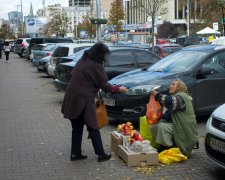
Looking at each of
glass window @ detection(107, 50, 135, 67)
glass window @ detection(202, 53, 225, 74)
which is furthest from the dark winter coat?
glass window @ detection(107, 50, 135, 67)

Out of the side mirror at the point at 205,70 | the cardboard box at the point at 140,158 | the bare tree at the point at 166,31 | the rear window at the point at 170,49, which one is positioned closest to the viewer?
the cardboard box at the point at 140,158

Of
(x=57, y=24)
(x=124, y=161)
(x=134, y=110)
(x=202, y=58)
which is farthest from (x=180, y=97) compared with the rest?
(x=57, y=24)

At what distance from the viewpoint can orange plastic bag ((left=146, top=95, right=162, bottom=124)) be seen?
6.77m

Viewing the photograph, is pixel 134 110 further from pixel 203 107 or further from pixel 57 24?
pixel 57 24

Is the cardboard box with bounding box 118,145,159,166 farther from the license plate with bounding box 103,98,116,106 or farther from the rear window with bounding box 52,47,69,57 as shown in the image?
the rear window with bounding box 52,47,69,57

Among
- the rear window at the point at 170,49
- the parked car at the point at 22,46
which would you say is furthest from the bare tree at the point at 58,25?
the rear window at the point at 170,49

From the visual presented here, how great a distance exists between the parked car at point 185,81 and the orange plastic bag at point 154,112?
2009 mm

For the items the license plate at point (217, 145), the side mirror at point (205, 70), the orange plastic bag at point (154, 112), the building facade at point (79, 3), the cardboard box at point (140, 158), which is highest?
the building facade at point (79, 3)

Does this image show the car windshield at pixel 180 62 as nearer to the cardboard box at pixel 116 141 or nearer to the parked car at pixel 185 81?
the parked car at pixel 185 81

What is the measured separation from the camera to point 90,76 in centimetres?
643

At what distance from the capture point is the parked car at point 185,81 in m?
8.89

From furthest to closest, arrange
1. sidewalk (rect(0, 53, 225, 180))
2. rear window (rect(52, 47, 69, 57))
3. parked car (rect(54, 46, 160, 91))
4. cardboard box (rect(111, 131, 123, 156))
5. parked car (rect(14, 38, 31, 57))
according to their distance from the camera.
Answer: parked car (rect(14, 38, 31, 57)) < rear window (rect(52, 47, 69, 57)) < parked car (rect(54, 46, 160, 91)) < cardboard box (rect(111, 131, 123, 156)) < sidewalk (rect(0, 53, 225, 180))

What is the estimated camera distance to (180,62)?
9680 mm

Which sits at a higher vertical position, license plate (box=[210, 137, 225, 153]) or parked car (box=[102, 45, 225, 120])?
parked car (box=[102, 45, 225, 120])
